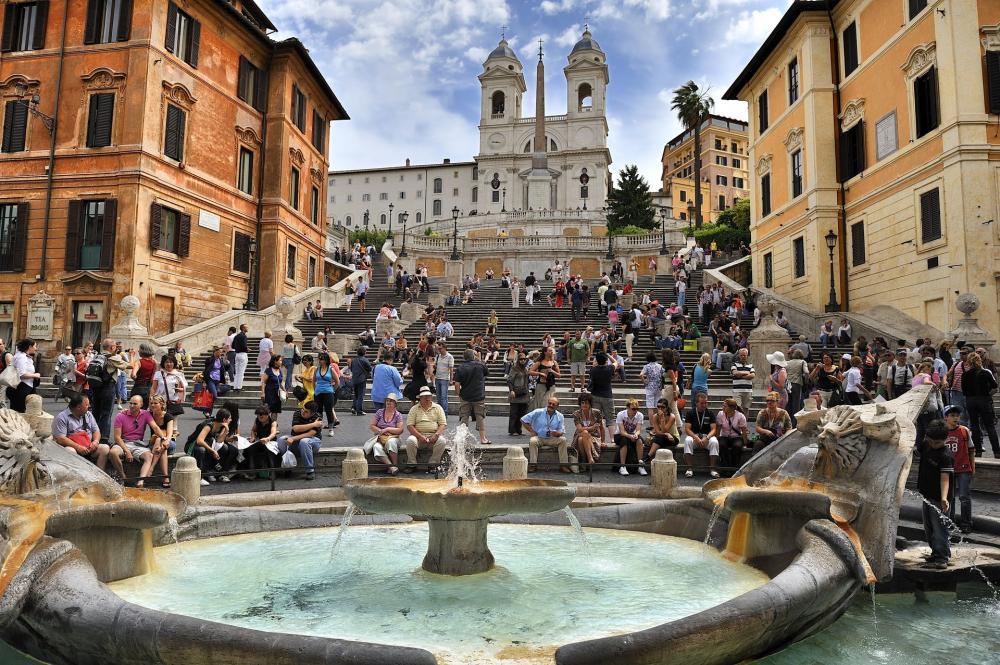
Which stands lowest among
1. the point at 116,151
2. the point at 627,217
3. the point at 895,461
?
the point at 895,461

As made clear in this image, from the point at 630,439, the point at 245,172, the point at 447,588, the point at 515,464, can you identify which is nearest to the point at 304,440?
the point at 515,464

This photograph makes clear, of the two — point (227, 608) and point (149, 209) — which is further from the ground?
point (149, 209)

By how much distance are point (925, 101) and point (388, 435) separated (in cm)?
2007

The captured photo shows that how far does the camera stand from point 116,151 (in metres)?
24.0

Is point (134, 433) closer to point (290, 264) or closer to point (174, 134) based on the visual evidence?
point (174, 134)

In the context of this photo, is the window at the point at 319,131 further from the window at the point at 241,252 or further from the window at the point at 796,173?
the window at the point at 796,173

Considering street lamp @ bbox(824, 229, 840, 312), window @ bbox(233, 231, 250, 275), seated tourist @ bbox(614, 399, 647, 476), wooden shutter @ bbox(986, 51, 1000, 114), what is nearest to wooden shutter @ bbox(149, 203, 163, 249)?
window @ bbox(233, 231, 250, 275)

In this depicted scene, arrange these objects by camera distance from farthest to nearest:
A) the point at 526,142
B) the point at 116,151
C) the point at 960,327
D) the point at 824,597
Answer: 1. the point at 526,142
2. the point at 116,151
3. the point at 960,327
4. the point at 824,597

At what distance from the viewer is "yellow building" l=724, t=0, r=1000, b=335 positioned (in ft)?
63.2

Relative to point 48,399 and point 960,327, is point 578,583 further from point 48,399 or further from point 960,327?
point 48,399

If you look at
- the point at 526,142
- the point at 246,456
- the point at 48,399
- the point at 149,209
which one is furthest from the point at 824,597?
the point at 526,142

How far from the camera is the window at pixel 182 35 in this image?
25438 mm

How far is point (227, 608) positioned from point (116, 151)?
23.7 m

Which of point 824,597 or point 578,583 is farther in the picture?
point 578,583
